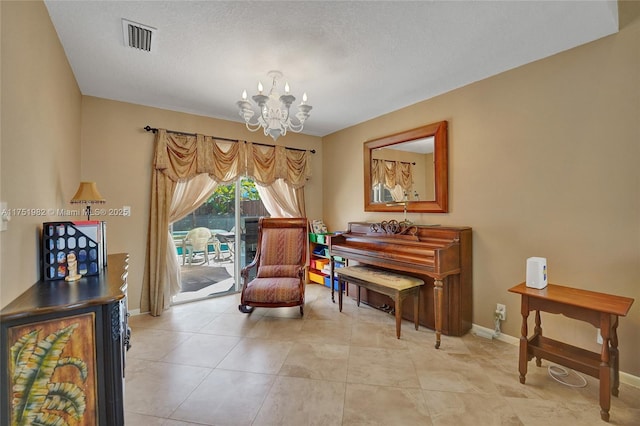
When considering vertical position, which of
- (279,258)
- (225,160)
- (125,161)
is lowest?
(279,258)

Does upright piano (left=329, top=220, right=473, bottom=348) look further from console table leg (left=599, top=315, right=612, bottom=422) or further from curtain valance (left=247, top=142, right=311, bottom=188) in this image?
curtain valance (left=247, top=142, right=311, bottom=188)

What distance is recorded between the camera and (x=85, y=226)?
1768 millimetres

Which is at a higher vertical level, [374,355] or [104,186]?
[104,186]

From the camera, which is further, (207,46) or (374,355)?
(374,355)

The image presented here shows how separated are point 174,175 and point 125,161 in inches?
21.3

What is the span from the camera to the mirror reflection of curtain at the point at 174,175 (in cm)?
335

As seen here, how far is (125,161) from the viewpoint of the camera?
3.27 meters

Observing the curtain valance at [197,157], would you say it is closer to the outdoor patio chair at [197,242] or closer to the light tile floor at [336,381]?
the outdoor patio chair at [197,242]

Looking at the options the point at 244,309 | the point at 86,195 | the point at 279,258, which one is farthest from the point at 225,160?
the point at 244,309

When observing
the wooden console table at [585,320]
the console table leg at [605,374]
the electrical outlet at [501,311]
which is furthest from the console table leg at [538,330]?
the console table leg at [605,374]

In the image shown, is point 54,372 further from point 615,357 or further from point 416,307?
point 615,357

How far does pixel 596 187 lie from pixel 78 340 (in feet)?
11.2

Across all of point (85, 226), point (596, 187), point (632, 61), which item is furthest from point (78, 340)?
point (632, 61)

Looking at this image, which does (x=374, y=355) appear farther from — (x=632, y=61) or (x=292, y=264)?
(x=632, y=61)
